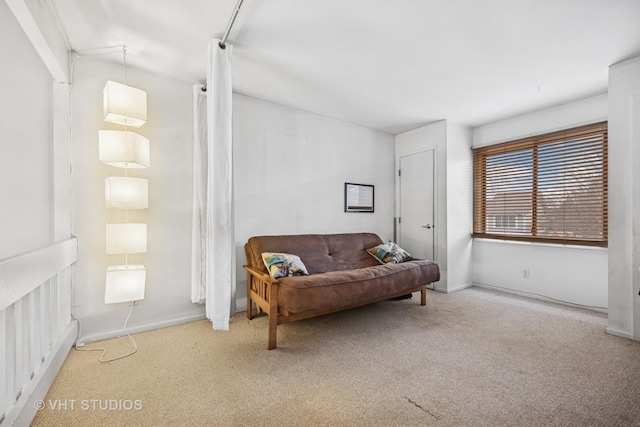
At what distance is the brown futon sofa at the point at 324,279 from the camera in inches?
89.1

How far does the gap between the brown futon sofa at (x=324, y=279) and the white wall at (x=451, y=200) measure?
2.70 feet

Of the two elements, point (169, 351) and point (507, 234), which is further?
point (507, 234)

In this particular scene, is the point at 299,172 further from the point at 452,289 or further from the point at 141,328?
the point at 452,289

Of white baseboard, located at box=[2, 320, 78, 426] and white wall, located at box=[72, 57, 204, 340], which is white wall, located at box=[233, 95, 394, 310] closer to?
white wall, located at box=[72, 57, 204, 340]

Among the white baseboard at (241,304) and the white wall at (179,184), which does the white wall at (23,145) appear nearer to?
the white wall at (179,184)

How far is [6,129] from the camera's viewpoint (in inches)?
65.0

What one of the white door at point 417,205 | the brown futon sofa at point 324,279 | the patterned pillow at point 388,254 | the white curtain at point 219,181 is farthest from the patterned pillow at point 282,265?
the white door at point 417,205

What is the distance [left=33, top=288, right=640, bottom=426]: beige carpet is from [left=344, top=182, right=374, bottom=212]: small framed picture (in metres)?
1.79

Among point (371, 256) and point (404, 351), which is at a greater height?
point (371, 256)

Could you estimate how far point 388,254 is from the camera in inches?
138

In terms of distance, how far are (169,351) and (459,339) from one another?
7.87 feet

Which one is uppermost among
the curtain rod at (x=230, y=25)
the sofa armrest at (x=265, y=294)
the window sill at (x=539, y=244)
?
the curtain rod at (x=230, y=25)

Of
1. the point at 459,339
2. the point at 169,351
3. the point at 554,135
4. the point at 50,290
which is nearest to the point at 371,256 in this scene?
the point at 459,339

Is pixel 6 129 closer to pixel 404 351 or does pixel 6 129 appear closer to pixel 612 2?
pixel 404 351
